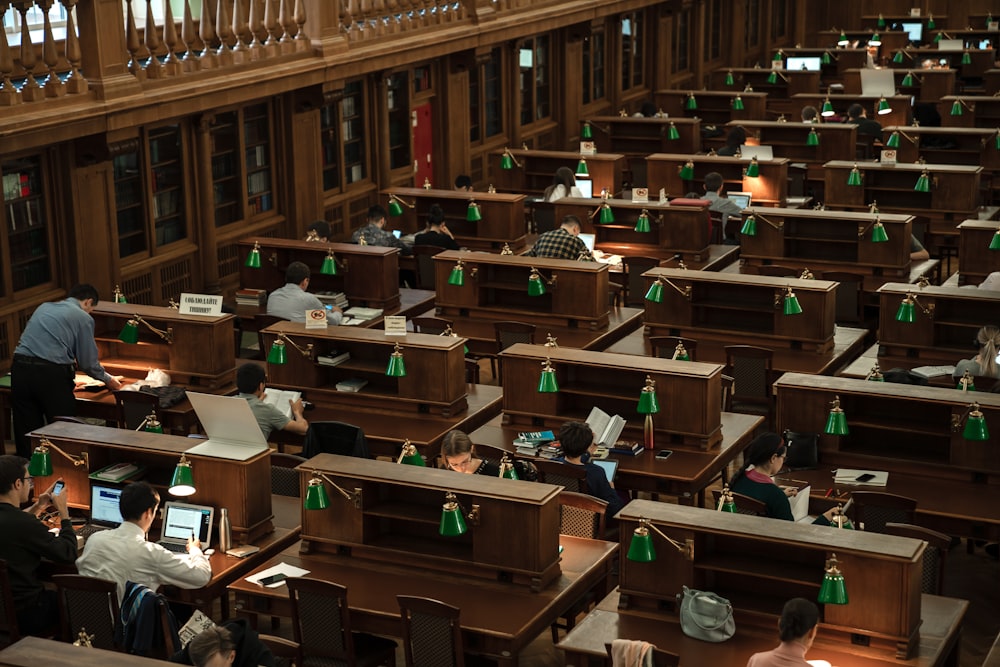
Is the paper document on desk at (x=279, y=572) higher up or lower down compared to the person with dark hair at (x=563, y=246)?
lower down

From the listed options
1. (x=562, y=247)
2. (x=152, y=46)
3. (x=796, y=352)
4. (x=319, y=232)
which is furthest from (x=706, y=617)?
(x=152, y=46)

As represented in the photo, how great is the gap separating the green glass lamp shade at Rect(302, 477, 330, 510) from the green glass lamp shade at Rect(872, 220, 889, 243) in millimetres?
6687

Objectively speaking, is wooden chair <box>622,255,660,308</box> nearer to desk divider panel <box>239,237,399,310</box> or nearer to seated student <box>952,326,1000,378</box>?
desk divider panel <box>239,237,399,310</box>

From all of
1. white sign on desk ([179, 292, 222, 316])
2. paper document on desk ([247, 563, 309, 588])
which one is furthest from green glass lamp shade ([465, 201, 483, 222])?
paper document on desk ([247, 563, 309, 588])

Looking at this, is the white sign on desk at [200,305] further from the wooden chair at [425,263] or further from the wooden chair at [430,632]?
the wooden chair at [430,632]

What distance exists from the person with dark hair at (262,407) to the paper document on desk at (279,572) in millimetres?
1671

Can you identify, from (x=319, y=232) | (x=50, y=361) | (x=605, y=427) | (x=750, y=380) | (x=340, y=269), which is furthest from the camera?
(x=319, y=232)

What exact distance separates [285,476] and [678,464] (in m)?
2.34

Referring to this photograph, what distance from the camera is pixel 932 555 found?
7.05 meters

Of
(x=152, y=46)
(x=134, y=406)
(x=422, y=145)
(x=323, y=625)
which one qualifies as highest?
(x=152, y=46)

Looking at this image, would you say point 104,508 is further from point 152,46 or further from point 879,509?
point 152,46

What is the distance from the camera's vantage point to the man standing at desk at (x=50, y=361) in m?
9.50

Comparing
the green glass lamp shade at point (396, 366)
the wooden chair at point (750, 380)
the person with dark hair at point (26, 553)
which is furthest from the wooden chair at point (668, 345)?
the person with dark hair at point (26, 553)

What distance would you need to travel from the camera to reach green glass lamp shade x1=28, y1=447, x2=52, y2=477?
773cm
